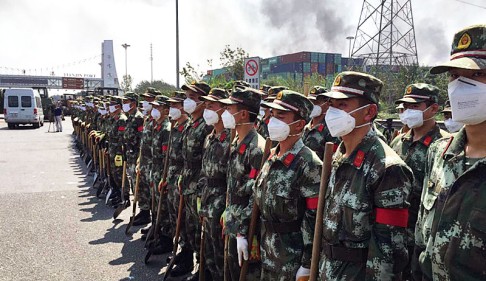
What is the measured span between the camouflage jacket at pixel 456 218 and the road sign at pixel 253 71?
6362mm

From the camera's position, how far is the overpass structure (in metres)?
74.1

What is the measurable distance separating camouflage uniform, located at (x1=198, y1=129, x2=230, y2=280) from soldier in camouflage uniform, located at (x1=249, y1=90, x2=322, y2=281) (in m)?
0.96

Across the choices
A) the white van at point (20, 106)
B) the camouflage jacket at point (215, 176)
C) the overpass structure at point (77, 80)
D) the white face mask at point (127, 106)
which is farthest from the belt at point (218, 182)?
the overpass structure at point (77, 80)

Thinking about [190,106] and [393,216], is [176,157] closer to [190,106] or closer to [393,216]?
[190,106]

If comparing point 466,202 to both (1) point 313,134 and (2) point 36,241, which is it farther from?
(2) point 36,241

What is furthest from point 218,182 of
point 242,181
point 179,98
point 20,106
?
point 20,106

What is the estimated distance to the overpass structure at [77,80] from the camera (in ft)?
243

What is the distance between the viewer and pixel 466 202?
5.68 feet

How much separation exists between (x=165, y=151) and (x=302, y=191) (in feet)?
11.6

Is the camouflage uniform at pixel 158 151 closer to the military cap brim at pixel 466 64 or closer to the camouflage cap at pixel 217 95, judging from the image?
the camouflage cap at pixel 217 95

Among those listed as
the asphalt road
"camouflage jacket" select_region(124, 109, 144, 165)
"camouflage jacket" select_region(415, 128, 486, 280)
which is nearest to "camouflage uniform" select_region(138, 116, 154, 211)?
the asphalt road

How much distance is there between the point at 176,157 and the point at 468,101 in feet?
13.5

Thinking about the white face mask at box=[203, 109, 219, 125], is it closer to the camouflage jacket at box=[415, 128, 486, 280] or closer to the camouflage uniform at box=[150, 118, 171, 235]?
the camouflage uniform at box=[150, 118, 171, 235]

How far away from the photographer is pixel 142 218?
7.24 metres
